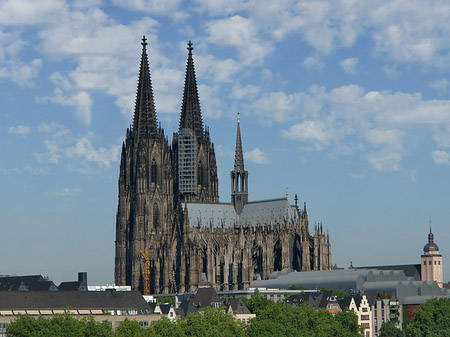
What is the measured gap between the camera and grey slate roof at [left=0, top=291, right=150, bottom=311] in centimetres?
13975

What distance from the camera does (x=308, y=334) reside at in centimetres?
13762

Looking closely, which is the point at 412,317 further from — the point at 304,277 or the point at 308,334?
the point at 308,334

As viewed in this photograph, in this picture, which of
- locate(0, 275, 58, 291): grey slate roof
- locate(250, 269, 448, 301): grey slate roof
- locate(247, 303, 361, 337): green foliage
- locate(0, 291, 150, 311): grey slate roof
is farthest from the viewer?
locate(250, 269, 448, 301): grey slate roof

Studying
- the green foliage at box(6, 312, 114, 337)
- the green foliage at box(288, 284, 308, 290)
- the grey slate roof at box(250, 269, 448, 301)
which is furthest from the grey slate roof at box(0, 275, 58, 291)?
the green foliage at box(6, 312, 114, 337)

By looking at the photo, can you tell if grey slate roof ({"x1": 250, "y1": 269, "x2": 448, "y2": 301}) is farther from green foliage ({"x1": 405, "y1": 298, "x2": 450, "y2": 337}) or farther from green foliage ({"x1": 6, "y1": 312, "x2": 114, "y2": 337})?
green foliage ({"x1": 6, "y1": 312, "x2": 114, "y2": 337})

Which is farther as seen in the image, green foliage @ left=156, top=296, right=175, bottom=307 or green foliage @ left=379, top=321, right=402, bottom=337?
green foliage @ left=156, top=296, right=175, bottom=307

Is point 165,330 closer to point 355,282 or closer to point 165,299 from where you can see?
point 165,299

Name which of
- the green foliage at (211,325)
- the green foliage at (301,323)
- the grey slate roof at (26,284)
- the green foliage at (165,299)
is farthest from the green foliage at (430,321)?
the grey slate roof at (26,284)

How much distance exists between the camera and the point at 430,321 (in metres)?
162

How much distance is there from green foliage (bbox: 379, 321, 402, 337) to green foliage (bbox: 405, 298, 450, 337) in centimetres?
135

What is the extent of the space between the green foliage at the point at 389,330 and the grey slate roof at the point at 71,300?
34.0 metres

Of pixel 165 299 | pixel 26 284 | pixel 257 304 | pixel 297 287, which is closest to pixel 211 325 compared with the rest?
pixel 257 304

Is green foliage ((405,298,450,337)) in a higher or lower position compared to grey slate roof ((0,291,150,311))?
lower

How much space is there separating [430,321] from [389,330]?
253 inches
